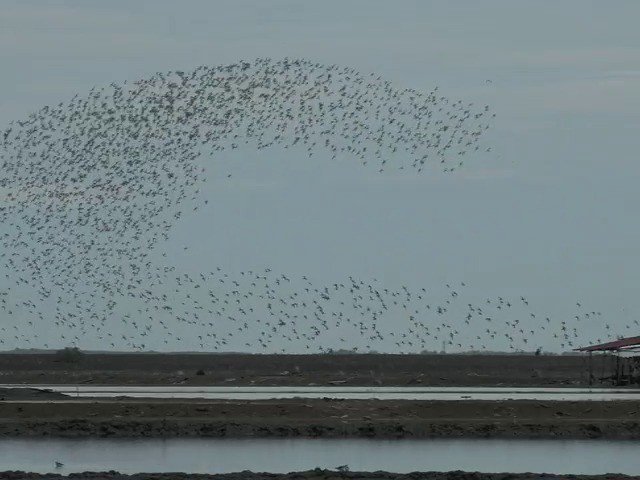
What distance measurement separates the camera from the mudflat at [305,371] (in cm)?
9119

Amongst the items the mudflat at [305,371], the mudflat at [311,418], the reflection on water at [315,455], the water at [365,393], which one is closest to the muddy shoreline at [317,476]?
the reflection on water at [315,455]

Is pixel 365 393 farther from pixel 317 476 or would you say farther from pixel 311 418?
pixel 317 476

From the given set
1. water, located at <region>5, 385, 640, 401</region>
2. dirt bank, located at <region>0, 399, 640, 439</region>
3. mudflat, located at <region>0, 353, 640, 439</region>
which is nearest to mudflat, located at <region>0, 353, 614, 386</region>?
water, located at <region>5, 385, 640, 401</region>

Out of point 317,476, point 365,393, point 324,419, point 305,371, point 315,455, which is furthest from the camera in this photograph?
point 305,371

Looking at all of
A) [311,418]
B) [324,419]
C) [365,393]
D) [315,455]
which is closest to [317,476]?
[315,455]

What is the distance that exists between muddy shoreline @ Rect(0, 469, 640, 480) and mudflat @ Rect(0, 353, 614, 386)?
4679 cm

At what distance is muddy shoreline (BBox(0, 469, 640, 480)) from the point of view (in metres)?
37.9

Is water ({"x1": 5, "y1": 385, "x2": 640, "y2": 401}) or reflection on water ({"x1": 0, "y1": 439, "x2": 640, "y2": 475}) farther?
water ({"x1": 5, "y1": 385, "x2": 640, "y2": 401})

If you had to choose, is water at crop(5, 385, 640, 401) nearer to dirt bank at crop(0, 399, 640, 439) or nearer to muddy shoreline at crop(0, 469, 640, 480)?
dirt bank at crop(0, 399, 640, 439)

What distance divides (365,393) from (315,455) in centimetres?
2569

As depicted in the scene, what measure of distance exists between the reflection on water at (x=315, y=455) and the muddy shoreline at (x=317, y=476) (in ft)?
→ 5.29

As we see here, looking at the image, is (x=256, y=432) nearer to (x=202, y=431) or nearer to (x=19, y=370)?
(x=202, y=431)

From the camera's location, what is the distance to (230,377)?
9794 centimetres

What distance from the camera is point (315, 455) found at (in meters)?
44.9
